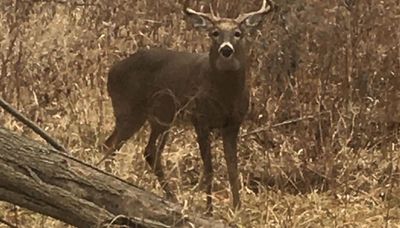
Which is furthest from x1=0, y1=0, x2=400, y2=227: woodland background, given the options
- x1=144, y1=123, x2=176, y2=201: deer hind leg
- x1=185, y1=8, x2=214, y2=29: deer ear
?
x1=185, y1=8, x2=214, y2=29: deer ear

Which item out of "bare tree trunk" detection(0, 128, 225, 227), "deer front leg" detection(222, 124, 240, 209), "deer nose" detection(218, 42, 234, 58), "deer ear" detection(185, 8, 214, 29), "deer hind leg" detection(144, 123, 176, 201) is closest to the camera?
"bare tree trunk" detection(0, 128, 225, 227)

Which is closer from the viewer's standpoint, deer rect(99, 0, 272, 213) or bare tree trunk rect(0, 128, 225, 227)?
bare tree trunk rect(0, 128, 225, 227)

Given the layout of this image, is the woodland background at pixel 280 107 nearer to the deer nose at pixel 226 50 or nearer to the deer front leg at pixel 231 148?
the deer front leg at pixel 231 148

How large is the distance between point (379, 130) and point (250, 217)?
6.59ft

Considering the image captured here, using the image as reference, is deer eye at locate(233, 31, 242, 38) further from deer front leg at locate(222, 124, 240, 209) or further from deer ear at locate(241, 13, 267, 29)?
deer front leg at locate(222, 124, 240, 209)

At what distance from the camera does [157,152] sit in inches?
294

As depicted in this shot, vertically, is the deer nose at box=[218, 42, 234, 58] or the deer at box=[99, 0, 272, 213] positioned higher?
the deer nose at box=[218, 42, 234, 58]

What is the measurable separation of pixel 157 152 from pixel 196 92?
51cm

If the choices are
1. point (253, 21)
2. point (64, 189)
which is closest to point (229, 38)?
point (253, 21)

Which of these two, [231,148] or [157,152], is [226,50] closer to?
[231,148]

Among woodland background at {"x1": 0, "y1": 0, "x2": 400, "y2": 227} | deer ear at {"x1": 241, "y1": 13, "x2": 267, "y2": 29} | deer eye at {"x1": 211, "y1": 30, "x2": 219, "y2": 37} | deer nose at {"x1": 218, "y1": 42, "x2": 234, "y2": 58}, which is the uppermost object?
deer ear at {"x1": 241, "y1": 13, "x2": 267, "y2": 29}

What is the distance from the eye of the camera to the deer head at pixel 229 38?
7180 mm

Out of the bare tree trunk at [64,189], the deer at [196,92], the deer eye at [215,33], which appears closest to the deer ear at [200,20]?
the deer at [196,92]

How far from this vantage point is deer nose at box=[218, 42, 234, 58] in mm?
→ 7086
